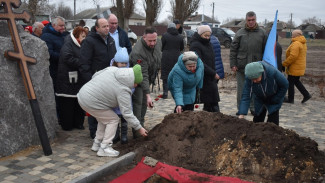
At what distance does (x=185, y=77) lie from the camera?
18.3ft

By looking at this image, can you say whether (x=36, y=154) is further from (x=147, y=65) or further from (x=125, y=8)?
(x=125, y=8)

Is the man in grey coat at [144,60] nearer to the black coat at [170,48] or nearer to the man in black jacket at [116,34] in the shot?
the man in black jacket at [116,34]

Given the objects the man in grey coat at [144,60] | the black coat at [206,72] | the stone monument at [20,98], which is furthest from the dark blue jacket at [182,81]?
the stone monument at [20,98]

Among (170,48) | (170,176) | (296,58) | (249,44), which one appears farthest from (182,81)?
(296,58)

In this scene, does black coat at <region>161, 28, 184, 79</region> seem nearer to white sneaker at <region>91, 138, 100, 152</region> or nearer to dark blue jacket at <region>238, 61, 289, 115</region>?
dark blue jacket at <region>238, 61, 289, 115</region>

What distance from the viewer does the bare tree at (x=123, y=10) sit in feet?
73.2

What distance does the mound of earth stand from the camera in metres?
4.18

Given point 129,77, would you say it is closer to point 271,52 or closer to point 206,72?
point 206,72

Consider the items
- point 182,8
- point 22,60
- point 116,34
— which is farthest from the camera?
point 182,8

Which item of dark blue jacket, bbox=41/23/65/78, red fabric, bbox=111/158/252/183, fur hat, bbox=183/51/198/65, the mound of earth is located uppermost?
dark blue jacket, bbox=41/23/65/78

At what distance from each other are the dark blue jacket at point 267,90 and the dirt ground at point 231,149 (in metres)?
0.43

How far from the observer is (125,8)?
23031mm

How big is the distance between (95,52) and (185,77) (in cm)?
146

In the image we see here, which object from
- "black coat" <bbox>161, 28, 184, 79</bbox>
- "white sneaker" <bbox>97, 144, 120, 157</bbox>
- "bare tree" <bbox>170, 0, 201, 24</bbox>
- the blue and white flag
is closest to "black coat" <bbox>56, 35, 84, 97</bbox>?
"white sneaker" <bbox>97, 144, 120, 157</bbox>
